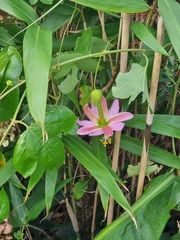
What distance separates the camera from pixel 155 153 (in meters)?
0.72

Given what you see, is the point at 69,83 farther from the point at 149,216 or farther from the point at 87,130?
the point at 149,216

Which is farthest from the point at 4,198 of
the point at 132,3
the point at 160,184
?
the point at 132,3

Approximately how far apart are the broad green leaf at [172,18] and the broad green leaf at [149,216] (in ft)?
0.99

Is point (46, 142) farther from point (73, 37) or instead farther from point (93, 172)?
point (73, 37)

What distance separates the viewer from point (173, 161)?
2.26 feet

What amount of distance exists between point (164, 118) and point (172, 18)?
245 mm

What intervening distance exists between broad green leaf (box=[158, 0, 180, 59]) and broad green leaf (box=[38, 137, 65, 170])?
0.23m

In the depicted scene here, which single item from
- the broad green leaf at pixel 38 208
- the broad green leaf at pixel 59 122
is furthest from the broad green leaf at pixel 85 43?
the broad green leaf at pixel 38 208

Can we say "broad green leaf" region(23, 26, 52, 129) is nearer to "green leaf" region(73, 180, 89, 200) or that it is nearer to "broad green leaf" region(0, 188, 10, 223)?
"broad green leaf" region(0, 188, 10, 223)

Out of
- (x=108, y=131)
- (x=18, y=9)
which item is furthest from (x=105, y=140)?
(x=18, y=9)

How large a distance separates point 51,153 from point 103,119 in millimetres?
122

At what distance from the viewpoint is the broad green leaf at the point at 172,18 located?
52cm

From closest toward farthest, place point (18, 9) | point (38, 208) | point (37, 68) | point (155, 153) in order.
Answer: point (37, 68)
point (18, 9)
point (155, 153)
point (38, 208)

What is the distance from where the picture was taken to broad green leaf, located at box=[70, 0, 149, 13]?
1.74 feet
